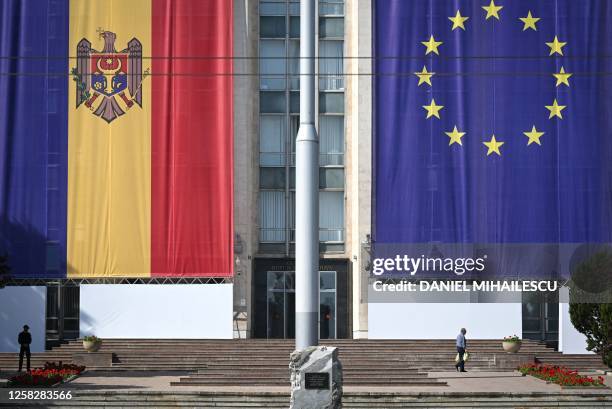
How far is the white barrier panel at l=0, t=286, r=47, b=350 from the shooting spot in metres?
43.8

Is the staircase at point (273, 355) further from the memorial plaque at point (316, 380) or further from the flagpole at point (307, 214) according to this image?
the flagpole at point (307, 214)

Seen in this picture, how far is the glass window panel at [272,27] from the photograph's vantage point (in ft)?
158

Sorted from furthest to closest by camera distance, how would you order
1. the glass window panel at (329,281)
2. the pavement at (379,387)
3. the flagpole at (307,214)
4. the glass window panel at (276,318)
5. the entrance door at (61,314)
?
the glass window panel at (329,281)
the glass window panel at (276,318)
the entrance door at (61,314)
the pavement at (379,387)
the flagpole at (307,214)

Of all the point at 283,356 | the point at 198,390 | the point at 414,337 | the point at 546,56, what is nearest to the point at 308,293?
the point at 198,390

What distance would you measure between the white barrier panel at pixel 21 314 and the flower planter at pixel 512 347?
58.4ft

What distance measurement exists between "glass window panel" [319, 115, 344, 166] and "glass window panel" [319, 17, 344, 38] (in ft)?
11.6

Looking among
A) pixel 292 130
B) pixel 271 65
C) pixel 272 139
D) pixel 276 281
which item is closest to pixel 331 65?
pixel 271 65

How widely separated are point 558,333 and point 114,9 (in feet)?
72.7

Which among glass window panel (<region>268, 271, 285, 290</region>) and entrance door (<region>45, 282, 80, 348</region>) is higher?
glass window panel (<region>268, 271, 285, 290</region>)

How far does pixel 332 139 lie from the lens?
47906 millimetres

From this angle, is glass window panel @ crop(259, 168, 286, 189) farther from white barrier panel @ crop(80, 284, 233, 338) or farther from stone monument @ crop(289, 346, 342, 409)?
stone monument @ crop(289, 346, 342, 409)

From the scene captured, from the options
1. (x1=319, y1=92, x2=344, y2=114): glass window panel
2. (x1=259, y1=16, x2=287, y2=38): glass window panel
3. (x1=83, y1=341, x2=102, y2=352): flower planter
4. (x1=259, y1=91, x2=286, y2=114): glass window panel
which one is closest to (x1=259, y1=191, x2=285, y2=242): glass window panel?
(x1=259, y1=91, x2=286, y2=114): glass window panel

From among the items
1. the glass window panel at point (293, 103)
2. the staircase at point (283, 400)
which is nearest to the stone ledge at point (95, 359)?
the staircase at point (283, 400)

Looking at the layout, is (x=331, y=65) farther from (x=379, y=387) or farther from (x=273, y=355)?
(x=379, y=387)
